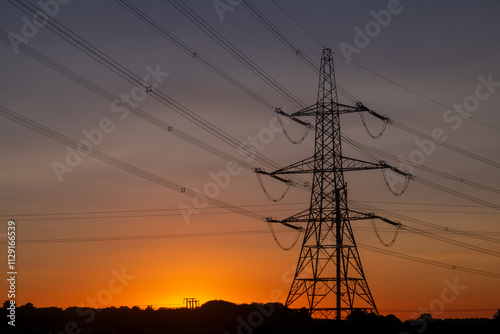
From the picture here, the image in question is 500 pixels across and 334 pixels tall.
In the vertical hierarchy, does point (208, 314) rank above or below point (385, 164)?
above

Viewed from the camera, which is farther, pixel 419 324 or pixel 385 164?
pixel 419 324

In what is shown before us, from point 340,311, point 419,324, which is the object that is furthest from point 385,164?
point 419,324

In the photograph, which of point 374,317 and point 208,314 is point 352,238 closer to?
point 374,317

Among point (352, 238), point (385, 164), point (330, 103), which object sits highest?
point (330, 103)

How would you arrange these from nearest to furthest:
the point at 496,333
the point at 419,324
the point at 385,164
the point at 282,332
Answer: the point at 385,164
the point at 282,332
the point at 496,333
the point at 419,324

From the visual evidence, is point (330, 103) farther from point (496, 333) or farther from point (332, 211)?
point (496, 333)

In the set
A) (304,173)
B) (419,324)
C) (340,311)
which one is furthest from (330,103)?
(419,324)

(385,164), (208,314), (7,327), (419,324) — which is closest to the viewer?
(385,164)
